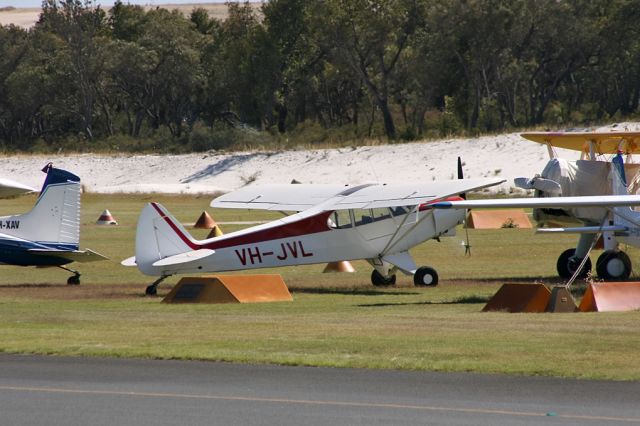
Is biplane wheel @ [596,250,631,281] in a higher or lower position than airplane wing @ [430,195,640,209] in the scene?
lower

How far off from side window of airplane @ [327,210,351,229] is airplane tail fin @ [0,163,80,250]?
4.73 meters

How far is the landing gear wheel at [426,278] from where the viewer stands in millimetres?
21766

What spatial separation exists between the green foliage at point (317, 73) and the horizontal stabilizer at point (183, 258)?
44088 millimetres

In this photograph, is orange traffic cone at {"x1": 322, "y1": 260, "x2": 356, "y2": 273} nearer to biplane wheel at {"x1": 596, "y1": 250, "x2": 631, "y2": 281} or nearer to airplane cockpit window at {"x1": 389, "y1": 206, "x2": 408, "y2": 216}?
airplane cockpit window at {"x1": 389, "y1": 206, "x2": 408, "y2": 216}

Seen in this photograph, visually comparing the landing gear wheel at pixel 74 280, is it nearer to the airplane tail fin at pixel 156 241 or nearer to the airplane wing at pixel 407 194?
the airplane tail fin at pixel 156 241

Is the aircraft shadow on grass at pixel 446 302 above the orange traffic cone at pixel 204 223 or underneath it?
above

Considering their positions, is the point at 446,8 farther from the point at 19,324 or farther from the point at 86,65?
the point at 19,324

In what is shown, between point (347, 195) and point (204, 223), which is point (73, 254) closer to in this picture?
point (347, 195)

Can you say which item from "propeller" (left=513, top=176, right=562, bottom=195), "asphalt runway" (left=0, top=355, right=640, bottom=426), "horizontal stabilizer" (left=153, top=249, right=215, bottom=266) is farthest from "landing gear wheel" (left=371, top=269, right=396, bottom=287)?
"asphalt runway" (left=0, top=355, right=640, bottom=426)

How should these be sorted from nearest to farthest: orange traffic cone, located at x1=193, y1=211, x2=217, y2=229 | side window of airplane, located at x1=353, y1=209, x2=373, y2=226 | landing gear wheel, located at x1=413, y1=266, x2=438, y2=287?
landing gear wheel, located at x1=413, y1=266, x2=438, y2=287 < side window of airplane, located at x1=353, y1=209, x2=373, y2=226 < orange traffic cone, located at x1=193, y1=211, x2=217, y2=229

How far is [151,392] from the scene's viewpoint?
11.2 m

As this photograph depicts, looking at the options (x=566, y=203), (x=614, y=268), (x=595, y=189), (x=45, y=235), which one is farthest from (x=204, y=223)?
(x=566, y=203)

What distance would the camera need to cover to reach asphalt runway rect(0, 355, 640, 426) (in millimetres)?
9852

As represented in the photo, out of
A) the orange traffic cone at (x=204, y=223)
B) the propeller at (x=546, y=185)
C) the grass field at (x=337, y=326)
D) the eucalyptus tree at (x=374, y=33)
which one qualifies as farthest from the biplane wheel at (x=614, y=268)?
the eucalyptus tree at (x=374, y=33)
